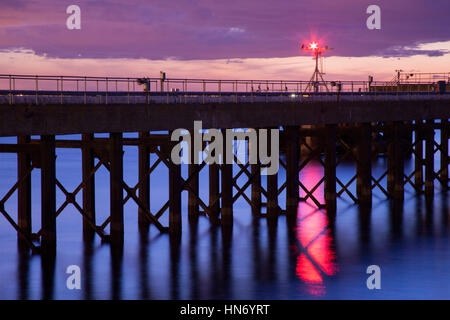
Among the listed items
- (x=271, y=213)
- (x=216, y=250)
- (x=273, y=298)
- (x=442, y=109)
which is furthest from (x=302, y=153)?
(x=273, y=298)

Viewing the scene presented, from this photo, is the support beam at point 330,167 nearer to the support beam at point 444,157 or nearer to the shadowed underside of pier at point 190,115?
the shadowed underside of pier at point 190,115

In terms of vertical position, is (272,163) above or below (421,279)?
above

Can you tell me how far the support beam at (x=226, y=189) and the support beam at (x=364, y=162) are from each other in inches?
378

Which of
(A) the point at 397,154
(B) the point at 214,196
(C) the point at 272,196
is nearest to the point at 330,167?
(C) the point at 272,196

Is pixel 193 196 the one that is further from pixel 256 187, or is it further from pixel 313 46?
pixel 313 46

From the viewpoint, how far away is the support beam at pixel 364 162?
4262 cm

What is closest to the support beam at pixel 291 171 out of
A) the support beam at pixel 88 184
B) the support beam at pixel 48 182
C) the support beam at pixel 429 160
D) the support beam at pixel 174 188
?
the support beam at pixel 174 188

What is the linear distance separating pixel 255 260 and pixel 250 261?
26 centimetres

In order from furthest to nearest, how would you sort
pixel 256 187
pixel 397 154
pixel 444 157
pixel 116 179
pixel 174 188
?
pixel 444 157, pixel 397 154, pixel 256 187, pixel 174 188, pixel 116 179

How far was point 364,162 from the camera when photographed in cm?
4288
